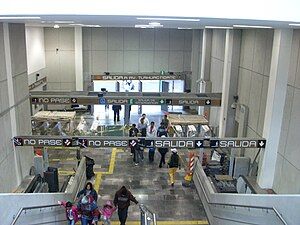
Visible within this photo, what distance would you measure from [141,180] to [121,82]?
14.0 meters

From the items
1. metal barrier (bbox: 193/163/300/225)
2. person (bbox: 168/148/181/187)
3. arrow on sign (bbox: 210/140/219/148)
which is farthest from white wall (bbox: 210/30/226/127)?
metal barrier (bbox: 193/163/300/225)

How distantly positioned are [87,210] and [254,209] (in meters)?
3.94

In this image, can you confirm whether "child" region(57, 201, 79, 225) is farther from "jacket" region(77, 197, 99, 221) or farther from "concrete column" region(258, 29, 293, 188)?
"concrete column" region(258, 29, 293, 188)

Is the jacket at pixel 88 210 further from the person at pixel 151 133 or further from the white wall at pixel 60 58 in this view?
the white wall at pixel 60 58

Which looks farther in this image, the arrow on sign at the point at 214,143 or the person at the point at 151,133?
the person at the point at 151,133

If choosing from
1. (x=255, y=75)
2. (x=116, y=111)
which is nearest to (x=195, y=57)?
(x=116, y=111)

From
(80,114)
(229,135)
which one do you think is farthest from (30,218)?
(80,114)

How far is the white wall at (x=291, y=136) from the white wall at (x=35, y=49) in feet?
46.8

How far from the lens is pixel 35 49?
69.5 feet

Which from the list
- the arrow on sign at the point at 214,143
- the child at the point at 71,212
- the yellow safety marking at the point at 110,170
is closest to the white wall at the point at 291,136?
the arrow on sign at the point at 214,143

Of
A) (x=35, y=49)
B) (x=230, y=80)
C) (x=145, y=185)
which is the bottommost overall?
(x=145, y=185)

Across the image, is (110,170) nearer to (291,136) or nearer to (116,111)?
(291,136)

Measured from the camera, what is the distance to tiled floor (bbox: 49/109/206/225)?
11031mm

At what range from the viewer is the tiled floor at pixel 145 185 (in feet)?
36.2
